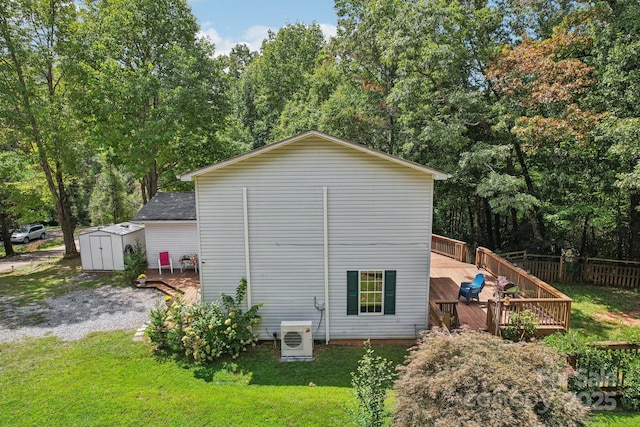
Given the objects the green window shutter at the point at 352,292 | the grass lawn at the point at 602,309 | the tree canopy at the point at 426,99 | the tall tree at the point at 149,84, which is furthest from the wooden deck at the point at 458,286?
the tall tree at the point at 149,84

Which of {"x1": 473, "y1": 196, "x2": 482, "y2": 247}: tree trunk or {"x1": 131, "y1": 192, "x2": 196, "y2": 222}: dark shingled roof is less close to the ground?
{"x1": 131, "y1": 192, "x2": 196, "y2": 222}: dark shingled roof

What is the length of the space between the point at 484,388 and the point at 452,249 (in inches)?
430

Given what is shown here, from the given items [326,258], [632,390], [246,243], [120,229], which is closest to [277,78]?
[120,229]

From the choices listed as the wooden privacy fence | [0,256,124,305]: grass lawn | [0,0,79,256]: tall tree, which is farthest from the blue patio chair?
[0,0,79,256]: tall tree

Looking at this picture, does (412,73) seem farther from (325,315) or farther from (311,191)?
(325,315)

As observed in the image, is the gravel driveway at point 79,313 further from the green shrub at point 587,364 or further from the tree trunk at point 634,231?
the tree trunk at point 634,231

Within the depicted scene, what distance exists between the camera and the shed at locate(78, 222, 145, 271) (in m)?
15.0

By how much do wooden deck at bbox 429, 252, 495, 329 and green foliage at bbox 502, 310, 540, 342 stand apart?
0.59 metres

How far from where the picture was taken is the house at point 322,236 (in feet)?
28.4

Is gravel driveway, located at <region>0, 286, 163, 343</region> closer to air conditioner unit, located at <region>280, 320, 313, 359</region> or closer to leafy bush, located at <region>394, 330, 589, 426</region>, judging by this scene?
air conditioner unit, located at <region>280, 320, 313, 359</region>

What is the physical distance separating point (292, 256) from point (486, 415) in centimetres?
569

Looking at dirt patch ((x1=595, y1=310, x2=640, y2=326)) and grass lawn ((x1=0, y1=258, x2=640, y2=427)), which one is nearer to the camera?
grass lawn ((x1=0, y1=258, x2=640, y2=427))

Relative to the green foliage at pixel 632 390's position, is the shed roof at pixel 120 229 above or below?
above

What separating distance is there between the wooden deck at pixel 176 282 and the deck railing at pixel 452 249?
33.9ft
